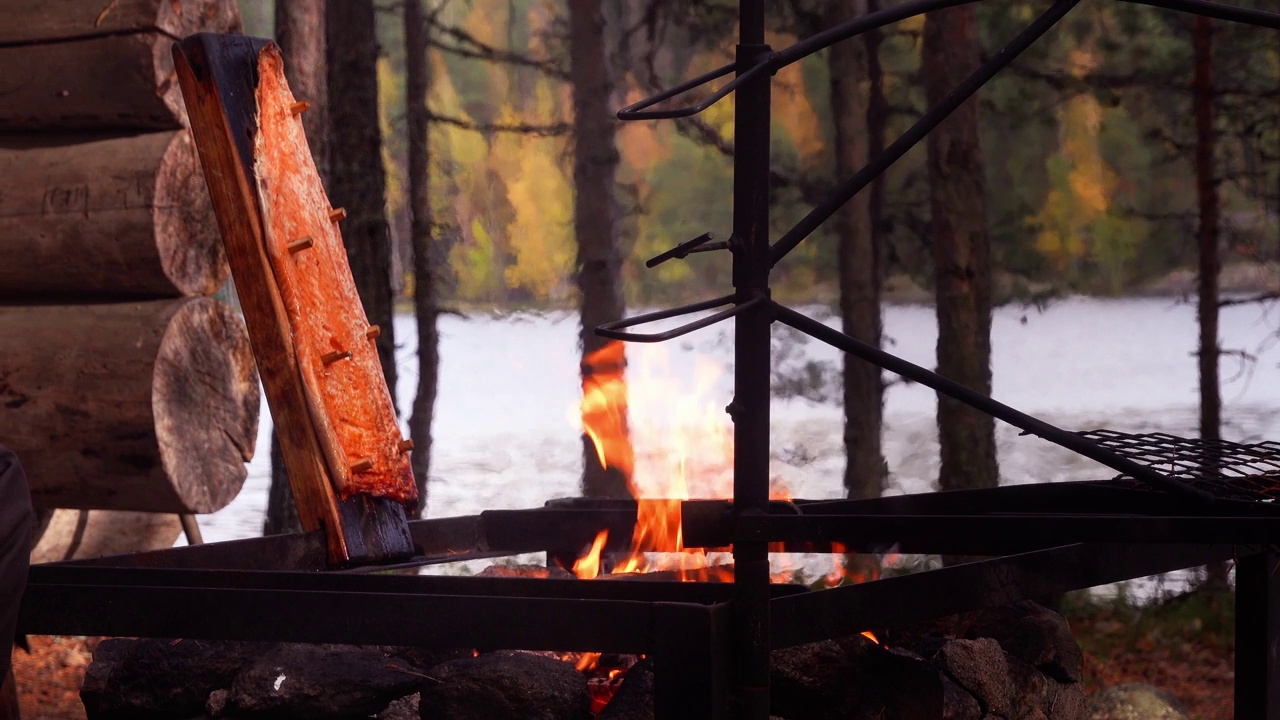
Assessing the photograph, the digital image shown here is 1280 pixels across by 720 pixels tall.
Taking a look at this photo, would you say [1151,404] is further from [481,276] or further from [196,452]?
[196,452]

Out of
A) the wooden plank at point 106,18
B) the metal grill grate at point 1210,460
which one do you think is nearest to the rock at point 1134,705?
the metal grill grate at point 1210,460

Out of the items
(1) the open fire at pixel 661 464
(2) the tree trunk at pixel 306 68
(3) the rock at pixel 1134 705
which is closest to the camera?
(1) the open fire at pixel 661 464

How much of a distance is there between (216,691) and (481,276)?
8.12 m

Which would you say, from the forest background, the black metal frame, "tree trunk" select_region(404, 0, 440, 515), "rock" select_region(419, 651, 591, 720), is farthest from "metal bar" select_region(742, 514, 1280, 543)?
"tree trunk" select_region(404, 0, 440, 515)

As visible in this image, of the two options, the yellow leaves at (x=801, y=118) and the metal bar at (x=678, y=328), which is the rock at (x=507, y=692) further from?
the yellow leaves at (x=801, y=118)

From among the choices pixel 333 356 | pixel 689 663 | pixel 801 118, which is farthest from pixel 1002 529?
pixel 801 118

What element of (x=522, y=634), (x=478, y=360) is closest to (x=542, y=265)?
(x=522, y=634)

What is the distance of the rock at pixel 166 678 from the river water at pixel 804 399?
488 centimetres

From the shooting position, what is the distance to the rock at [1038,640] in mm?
3430

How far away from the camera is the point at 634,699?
280cm

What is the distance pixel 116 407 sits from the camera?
439 cm

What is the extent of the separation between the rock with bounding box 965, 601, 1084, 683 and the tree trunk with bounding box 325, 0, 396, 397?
365 centimetres

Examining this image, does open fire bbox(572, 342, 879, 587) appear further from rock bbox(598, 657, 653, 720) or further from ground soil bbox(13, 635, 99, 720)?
ground soil bbox(13, 635, 99, 720)

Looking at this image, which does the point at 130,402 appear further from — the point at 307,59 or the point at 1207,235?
the point at 1207,235
